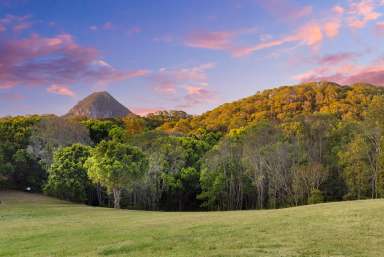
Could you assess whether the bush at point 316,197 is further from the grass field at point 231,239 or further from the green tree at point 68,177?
the grass field at point 231,239

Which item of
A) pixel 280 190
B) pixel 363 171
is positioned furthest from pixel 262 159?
pixel 363 171

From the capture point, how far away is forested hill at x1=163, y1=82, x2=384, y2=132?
9800 centimetres

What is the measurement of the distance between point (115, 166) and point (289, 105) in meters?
75.6

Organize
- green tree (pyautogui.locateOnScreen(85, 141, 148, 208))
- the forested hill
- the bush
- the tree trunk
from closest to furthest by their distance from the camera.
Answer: green tree (pyautogui.locateOnScreen(85, 141, 148, 208)), the tree trunk, the bush, the forested hill

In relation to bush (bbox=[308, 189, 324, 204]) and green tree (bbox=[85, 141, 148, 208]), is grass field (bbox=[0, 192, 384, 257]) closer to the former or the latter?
green tree (bbox=[85, 141, 148, 208])

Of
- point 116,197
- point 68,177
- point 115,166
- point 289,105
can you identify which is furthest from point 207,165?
point 289,105

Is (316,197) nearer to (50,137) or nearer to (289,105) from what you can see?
(50,137)

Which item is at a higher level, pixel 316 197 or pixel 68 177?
pixel 68 177

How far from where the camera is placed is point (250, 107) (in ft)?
424

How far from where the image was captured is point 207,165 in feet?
229

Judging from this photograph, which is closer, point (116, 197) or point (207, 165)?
point (116, 197)

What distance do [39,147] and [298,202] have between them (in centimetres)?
4419

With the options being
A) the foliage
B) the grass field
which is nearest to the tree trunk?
the foliage

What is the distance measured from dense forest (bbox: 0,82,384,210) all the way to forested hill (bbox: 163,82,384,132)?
21.9 m
